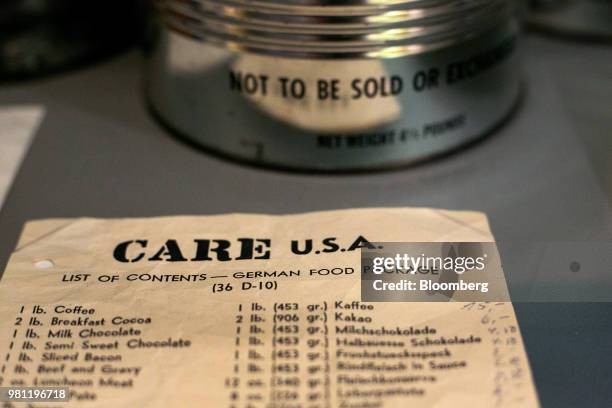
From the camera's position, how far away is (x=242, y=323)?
1.33 feet

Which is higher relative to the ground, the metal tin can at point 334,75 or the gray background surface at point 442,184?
the metal tin can at point 334,75

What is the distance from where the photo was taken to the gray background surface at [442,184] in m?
0.43

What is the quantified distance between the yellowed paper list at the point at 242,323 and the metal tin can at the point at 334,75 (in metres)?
0.07

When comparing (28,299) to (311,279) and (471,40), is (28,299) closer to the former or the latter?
(311,279)

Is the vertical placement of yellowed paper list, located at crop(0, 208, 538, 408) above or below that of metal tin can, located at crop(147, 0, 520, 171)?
below

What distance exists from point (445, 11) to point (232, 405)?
11.3 inches

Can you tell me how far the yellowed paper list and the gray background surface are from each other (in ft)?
0.08

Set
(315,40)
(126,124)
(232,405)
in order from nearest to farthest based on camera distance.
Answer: (232,405)
(315,40)
(126,124)

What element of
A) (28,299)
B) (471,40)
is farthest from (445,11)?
(28,299)

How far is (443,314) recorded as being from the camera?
16.1 inches

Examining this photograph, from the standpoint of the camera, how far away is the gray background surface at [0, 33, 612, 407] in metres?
0.43

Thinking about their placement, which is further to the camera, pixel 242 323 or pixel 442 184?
pixel 442 184

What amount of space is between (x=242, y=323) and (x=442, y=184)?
7.8 inches

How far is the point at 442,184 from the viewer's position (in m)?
0.53
